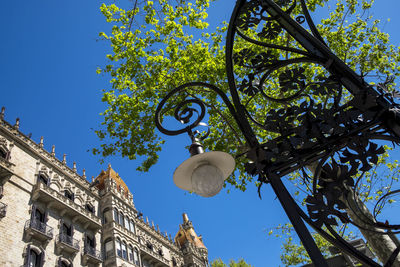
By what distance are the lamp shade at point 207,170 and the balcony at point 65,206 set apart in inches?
770

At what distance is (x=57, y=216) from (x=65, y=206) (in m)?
0.83

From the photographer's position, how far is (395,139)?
196cm

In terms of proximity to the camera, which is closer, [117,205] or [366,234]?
[366,234]

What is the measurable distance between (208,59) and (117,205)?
1915cm

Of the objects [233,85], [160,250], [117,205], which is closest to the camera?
[233,85]

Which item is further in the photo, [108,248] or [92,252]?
[108,248]

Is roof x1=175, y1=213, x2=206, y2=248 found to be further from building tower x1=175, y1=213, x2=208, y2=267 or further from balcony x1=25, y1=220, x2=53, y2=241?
balcony x1=25, y1=220, x2=53, y2=241

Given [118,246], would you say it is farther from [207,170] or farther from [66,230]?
[207,170]

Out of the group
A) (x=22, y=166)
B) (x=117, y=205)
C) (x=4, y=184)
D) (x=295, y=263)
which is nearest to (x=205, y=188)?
(x=4, y=184)

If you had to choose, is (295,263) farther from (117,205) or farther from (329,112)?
(329,112)

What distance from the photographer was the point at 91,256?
20.5 meters

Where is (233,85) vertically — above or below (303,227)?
above

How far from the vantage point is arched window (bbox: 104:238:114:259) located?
2302 centimetres

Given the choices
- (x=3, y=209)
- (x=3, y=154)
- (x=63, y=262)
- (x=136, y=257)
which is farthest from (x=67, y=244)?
(x=136, y=257)
